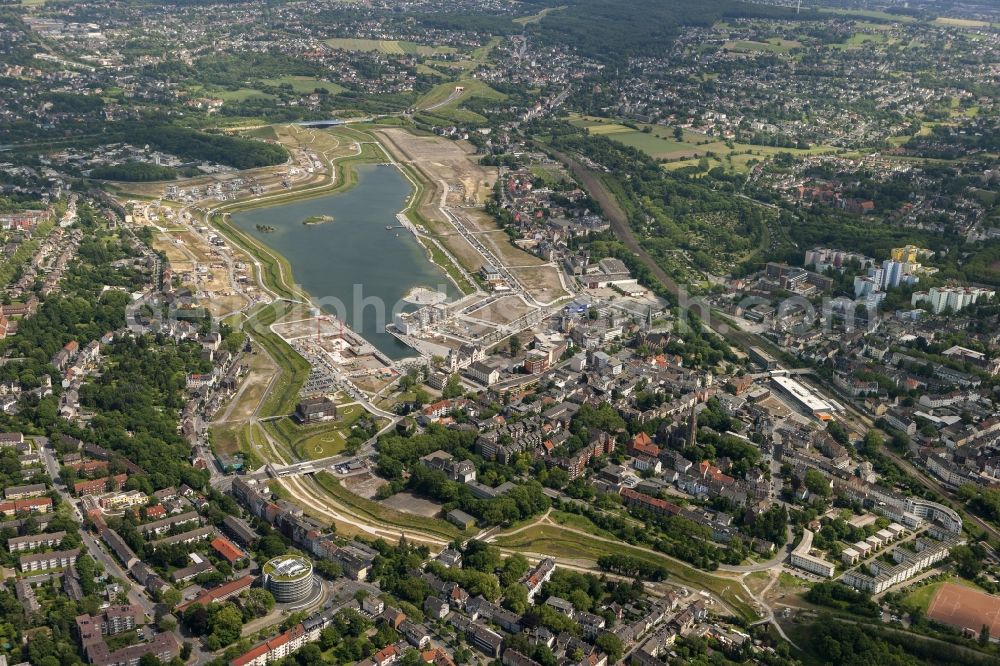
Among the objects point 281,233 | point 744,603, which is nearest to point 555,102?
point 281,233

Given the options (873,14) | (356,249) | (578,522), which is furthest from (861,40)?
(578,522)

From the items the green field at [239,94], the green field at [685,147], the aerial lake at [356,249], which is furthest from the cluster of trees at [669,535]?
the green field at [239,94]

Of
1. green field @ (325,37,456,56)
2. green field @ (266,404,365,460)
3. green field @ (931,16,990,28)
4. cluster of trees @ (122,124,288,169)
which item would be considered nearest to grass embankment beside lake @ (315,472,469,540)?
green field @ (266,404,365,460)

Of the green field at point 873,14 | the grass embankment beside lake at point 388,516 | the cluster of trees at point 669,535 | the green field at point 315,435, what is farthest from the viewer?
the green field at point 873,14

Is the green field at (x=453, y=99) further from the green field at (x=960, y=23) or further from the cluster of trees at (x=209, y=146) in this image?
the green field at (x=960, y=23)

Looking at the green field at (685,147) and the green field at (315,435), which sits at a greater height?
the green field at (685,147)

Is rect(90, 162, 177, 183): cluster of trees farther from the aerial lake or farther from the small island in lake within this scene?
the small island in lake

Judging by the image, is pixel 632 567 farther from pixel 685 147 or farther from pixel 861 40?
pixel 861 40
